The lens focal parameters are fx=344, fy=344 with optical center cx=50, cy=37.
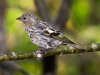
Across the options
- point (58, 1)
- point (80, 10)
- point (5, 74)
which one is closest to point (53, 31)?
point (5, 74)

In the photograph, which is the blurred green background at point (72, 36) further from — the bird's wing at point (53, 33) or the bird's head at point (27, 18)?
the bird's wing at point (53, 33)

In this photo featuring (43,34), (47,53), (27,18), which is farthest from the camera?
(27,18)

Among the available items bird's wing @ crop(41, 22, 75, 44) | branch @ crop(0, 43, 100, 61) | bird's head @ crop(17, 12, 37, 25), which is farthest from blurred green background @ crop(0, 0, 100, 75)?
branch @ crop(0, 43, 100, 61)

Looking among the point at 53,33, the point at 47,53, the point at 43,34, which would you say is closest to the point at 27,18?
the point at 43,34

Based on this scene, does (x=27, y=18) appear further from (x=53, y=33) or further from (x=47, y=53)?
(x=47, y=53)

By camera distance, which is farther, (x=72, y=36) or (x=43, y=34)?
(x=72, y=36)

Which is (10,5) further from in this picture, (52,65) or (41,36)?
(41,36)

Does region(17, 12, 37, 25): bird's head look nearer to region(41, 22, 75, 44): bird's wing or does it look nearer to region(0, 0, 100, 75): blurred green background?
region(41, 22, 75, 44): bird's wing

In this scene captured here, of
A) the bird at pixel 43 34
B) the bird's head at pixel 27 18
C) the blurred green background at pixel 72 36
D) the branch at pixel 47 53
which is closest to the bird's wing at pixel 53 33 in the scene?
the bird at pixel 43 34

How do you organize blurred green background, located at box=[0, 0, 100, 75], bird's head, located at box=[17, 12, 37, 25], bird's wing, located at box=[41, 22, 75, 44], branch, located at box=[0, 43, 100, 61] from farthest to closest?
blurred green background, located at box=[0, 0, 100, 75]
bird's head, located at box=[17, 12, 37, 25]
bird's wing, located at box=[41, 22, 75, 44]
branch, located at box=[0, 43, 100, 61]
